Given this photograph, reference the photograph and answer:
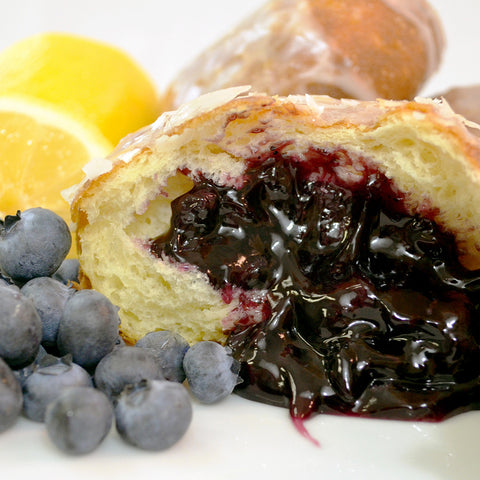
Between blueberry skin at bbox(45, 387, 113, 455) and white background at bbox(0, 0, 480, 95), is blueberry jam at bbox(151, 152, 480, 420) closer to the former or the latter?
blueberry skin at bbox(45, 387, 113, 455)

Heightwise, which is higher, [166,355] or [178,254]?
[178,254]

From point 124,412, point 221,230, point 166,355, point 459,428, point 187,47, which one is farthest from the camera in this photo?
point 187,47

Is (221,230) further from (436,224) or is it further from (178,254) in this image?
(436,224)

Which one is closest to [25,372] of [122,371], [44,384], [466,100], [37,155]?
[44,384]

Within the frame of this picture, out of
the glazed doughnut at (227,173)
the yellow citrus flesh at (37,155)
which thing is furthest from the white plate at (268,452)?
the yellow citrus flesh at (37,155)

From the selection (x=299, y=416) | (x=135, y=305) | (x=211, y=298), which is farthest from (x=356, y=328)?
(x=135, y=305)

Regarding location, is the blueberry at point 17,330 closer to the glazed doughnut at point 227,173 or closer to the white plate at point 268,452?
the white plate at point 268,452

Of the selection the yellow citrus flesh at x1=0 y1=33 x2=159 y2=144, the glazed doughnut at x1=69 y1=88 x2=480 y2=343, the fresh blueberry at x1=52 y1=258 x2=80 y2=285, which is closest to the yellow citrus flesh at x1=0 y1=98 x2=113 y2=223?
the yellow citrus flesh at x1=0 y1=33 x2=159 y2=144
